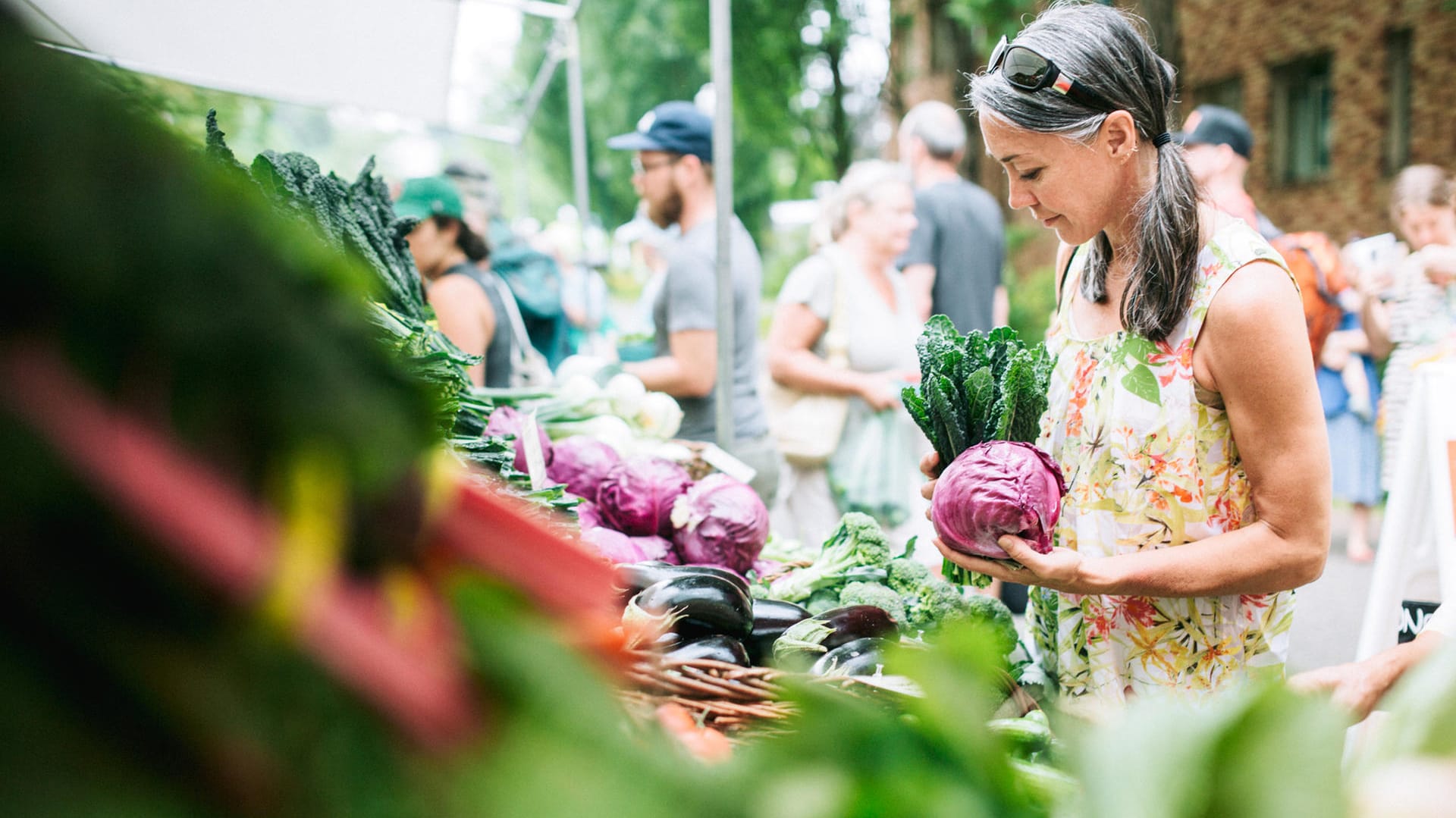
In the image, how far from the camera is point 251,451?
1.10 feet

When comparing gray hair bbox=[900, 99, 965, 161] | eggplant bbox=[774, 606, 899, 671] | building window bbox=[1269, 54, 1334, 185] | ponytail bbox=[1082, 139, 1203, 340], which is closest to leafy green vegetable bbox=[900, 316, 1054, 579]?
ponytail bbox=[1082, 139, 1203, 340]

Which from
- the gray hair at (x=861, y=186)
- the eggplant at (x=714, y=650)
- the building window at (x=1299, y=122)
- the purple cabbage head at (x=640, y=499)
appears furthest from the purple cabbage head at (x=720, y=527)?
the building window at (x=1299, y=122)

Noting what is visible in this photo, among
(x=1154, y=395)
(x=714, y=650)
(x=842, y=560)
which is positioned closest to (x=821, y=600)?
(x=842, y=560)

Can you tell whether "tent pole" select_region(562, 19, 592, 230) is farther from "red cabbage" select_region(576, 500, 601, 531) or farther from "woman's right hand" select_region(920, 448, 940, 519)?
"woman's right hand" select_region(920, 448, 940, 519)

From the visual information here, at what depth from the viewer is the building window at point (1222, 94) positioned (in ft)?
40.1

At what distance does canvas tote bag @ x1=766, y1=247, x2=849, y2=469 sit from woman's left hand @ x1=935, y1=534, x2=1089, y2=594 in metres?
2.16

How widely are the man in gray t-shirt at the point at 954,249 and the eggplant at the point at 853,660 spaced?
2.74 m

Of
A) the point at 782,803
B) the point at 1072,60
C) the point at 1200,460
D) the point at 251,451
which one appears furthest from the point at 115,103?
the point at 1200,460

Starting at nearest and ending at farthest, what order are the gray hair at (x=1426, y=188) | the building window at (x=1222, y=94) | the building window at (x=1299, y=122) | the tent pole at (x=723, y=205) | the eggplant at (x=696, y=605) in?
1. the eggplant at (x=696, y=605)
2. the tent pole at (x=723, y=205)
3. the gray hair at (x=1426, y=188)
4. the building window at (x=1299, y=122)
5. the building window at (x=1222, y=94)

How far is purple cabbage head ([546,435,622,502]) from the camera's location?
8.10ft

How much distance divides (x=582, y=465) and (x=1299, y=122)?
480 inches

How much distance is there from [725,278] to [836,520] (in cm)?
117

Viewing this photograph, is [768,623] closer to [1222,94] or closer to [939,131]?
[939,131]

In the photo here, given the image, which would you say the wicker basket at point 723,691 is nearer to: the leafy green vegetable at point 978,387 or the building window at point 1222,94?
the leafy green vegetable at point 978,387
